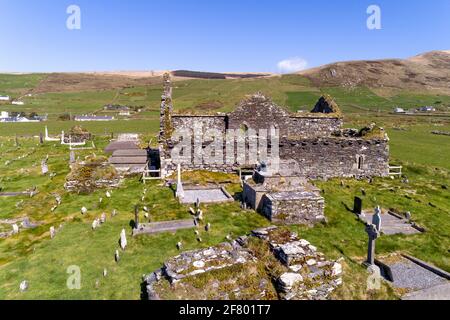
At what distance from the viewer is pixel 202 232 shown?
46.8 feet

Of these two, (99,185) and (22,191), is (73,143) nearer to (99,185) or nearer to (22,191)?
(22,191)

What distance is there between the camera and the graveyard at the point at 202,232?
28.7 ft

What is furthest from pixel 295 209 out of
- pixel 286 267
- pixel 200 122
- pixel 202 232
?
pixel 200 122

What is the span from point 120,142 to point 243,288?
29378 mm

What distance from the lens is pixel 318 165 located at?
79.4 feet

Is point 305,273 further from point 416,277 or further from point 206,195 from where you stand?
point 206,195

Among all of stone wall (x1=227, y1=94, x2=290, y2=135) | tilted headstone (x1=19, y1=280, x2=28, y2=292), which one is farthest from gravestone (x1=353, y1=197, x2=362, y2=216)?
tilted headstone (x1=19, y1=280, x2=28, y2=292)

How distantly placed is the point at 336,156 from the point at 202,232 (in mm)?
14339

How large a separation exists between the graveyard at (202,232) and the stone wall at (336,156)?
786mm

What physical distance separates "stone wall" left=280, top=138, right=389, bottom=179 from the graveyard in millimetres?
786

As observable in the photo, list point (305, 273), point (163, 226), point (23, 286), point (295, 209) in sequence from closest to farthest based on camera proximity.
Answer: point (305, 273) < point (23, 286) < point (163, 226) < point (295, 209)

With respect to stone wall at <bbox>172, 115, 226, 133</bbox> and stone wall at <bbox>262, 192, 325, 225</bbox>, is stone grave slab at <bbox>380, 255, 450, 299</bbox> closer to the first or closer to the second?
stone wall at <bbox>262, 192, 325, 225</bbox>
